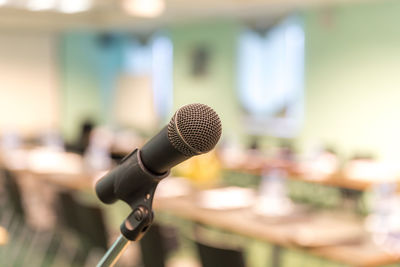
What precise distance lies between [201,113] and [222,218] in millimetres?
3421

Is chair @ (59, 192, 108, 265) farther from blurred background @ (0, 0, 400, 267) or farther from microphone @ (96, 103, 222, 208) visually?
microphone @ (96, 103, 222, 208)

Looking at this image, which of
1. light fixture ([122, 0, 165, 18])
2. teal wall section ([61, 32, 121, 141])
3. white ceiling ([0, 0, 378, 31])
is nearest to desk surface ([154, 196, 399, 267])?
light fixture ([122, 0, 165, 18])

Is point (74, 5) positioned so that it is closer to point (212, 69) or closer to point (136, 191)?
point (212, 69)

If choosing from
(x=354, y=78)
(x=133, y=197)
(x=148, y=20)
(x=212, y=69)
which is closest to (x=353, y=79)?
(x=354, y=78)

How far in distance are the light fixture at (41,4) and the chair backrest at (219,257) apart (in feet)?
21.1

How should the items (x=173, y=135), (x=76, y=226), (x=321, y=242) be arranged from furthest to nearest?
(x=76, y=226), (x=321, y=242), (x=173, y=135)

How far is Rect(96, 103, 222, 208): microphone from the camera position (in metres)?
0.98

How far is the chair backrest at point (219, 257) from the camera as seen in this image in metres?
3.09

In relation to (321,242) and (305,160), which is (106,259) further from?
(305,160)

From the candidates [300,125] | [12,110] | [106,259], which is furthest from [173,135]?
[12,110]

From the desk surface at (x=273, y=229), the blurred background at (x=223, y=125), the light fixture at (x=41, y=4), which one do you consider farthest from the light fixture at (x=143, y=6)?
the light fixture at (x=41, y=4)

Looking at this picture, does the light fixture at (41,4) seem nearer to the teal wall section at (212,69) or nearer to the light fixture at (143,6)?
the teal wall section at (212,69)

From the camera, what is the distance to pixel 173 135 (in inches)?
38.7

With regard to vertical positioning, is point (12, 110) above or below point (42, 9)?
below
